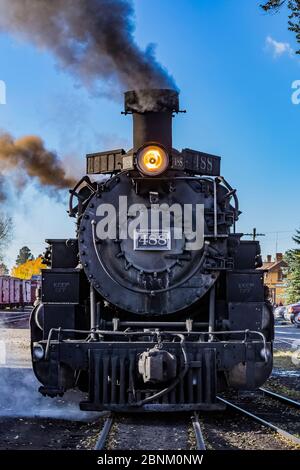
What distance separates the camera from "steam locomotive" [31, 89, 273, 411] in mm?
7559

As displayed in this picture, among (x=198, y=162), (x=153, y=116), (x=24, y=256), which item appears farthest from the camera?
(x=24, y=256)

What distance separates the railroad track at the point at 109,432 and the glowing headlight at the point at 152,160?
295 cm

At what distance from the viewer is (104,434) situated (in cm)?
665

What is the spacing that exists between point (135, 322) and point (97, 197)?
5.42 feet

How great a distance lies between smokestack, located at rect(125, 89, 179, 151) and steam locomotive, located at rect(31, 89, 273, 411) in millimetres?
13

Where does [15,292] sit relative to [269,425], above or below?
above

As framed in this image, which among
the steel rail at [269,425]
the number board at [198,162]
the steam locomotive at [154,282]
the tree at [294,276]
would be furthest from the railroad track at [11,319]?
the steel rail at [269,425]

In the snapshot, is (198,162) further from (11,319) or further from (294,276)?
(294,276)

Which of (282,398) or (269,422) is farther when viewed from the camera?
(282,398)

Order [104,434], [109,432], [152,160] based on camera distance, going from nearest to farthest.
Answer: [104,434]
[109,432]
[152,160]

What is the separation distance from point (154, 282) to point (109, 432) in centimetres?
198

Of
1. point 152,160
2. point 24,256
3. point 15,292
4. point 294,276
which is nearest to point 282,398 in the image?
point 152,160

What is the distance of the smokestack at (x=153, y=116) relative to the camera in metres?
8.65
